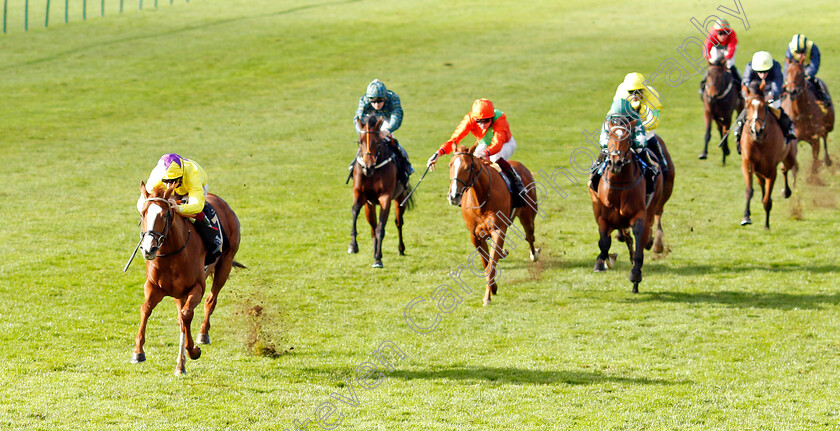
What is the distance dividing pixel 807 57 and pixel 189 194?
15444mm

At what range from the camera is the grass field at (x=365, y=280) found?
30.6ft

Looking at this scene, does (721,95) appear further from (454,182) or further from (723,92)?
(454,182)

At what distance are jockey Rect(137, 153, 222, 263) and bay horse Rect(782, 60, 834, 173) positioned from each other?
1337 cm

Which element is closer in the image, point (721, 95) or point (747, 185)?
point (747, 185)

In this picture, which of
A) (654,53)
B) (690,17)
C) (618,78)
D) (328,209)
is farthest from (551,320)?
(690,17)

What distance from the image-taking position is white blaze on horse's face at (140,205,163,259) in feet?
27.9

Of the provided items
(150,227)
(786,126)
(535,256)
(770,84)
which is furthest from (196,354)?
(770,84)

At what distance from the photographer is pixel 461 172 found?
12.0 meters

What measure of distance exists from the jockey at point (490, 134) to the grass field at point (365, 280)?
160 centimetres

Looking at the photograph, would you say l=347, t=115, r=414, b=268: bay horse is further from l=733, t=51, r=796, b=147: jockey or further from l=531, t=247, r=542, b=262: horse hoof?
l=733, t=51, r=796, b=147: jockey

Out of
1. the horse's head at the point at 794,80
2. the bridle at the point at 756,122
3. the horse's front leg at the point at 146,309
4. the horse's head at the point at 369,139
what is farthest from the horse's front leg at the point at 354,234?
the horse's head at the point at 794,80

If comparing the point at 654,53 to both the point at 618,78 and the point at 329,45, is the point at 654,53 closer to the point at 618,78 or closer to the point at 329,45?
the point at 618,78

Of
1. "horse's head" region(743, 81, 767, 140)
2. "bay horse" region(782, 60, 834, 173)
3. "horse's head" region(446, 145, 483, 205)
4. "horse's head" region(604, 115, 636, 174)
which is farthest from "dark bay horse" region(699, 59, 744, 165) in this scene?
"horse's head" region(446, 145, 483, 205)

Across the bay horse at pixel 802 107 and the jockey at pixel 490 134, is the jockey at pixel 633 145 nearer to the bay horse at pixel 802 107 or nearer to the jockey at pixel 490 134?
the jockey at pixel 490 134
